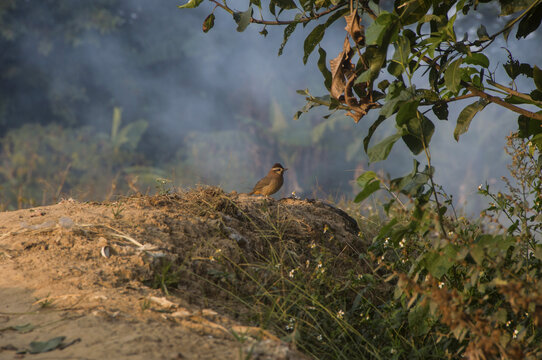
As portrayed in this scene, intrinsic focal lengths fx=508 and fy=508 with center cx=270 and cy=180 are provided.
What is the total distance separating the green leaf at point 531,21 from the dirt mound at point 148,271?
1510 millimetres

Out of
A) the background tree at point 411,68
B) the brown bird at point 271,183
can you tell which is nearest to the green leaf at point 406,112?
the background tree at point 411,68

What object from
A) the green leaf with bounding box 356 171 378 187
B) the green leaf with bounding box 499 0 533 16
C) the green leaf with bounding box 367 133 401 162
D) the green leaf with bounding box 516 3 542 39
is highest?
the green leaf with bounding box 516 3 542 39

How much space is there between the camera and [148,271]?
7.39ft

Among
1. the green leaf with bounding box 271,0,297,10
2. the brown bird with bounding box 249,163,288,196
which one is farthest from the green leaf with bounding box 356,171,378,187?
the brown bird with bounding box 249,163,288,196

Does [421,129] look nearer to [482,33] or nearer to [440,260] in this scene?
[440,260]

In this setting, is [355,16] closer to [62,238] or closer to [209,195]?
[209,195]

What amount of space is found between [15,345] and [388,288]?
1868mm

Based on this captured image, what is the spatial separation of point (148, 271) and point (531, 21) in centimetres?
204

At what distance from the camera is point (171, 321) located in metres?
1.88

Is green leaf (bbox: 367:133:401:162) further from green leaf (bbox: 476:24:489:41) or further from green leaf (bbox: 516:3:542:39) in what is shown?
green leaf (bbox: 516:3:542:39)

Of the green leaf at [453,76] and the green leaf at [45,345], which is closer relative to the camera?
the green leaf at [45,345]

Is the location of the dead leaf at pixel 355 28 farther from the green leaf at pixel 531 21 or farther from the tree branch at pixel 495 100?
the green leaf at pixel 531 21

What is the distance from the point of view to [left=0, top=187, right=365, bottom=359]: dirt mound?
68.0 inches

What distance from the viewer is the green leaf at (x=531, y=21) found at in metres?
2.25
